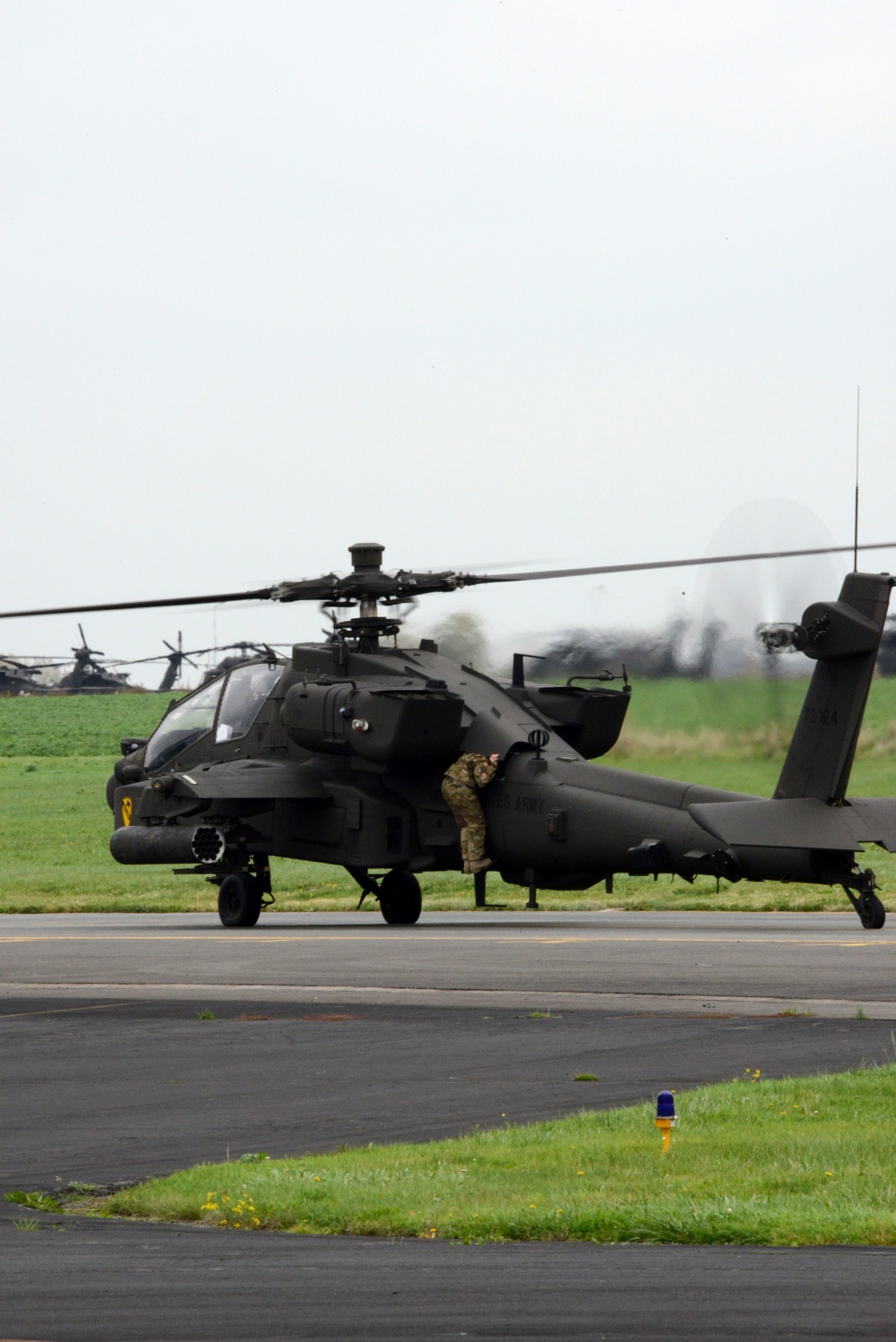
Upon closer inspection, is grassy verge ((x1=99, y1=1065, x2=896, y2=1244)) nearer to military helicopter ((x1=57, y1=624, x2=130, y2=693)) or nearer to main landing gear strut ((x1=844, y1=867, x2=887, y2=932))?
main landing gear strut ((x1=844, y1=867, x2=887, y2=932))

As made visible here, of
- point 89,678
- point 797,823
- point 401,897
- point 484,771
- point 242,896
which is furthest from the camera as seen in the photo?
point 89,678


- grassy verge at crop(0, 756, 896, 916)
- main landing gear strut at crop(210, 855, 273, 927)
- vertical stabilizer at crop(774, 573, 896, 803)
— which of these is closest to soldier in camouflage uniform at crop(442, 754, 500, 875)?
grassy verge at crop(0, 756, 896, 916)

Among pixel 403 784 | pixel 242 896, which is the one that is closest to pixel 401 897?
pixel 403 784

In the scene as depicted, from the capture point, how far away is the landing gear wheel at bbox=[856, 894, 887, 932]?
21812 mm

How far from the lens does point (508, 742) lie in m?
24.7

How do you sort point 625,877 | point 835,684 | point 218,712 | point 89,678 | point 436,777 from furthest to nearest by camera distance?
1. point 89,678
2. point 625,877
3. point 218,712
4. point 436,777
5. point 835,684

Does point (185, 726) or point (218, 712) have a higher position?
point (218, 712)

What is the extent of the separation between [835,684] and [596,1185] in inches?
516

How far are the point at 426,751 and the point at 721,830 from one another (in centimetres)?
533

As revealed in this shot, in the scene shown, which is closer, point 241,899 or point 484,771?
point 484,771

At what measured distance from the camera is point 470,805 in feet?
81.5

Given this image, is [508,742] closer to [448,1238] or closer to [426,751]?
[426,751]

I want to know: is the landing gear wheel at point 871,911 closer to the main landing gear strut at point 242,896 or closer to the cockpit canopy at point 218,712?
the main landing gear strut at point 242,896

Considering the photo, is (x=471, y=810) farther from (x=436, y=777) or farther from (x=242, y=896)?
(x=242, y=896)
